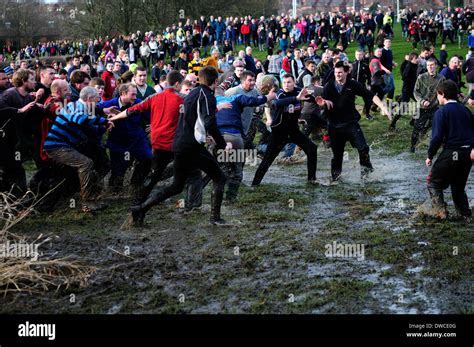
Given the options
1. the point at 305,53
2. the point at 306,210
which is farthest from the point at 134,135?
the point at 305,53

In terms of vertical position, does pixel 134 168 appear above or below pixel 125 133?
below

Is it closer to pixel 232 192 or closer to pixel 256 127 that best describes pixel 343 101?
pixel 232 192

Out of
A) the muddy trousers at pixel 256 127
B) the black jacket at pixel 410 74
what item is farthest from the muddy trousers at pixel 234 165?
the black jacket at pixel 410 74

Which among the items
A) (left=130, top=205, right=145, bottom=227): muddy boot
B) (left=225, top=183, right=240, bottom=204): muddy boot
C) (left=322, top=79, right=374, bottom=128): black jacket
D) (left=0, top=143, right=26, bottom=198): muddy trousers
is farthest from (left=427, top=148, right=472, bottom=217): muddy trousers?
(left=0, top=143, right=26, bottom=198): muddy trousers

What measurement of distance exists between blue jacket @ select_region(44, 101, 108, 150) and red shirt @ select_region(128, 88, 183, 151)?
2.00 ft

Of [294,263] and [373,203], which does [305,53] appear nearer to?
Answer: [373,203]

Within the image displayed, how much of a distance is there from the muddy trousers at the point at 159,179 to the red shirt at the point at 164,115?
0.12 m

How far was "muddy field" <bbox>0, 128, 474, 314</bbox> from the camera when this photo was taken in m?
6.36

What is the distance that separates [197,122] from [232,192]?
6.80 feet

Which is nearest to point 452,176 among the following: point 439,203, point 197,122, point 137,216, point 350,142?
point 439,203

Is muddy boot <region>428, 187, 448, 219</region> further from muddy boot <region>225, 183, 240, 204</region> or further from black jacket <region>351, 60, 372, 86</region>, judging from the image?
black jacket <region>351, 60, 372, 86</region>

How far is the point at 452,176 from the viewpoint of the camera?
28.3 feet
